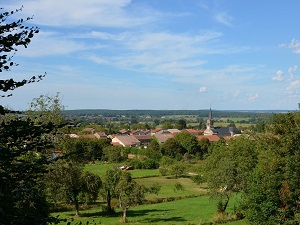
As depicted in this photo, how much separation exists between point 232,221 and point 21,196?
24.1 m

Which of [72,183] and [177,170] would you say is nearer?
[72,183]

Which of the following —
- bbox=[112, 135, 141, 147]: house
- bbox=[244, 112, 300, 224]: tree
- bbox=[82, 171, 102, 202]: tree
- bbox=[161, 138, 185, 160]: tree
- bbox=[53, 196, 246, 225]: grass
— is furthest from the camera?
bbox=[112, 135, 141, 147]: house

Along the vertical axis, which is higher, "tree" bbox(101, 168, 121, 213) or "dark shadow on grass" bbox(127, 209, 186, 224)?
"tree" bbox(101, 168, 121, 213)

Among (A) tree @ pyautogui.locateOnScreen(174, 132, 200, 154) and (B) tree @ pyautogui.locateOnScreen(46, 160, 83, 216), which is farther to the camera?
(A) tree @ pyautogui.locateOnScreen(174, 132, 200, 154)

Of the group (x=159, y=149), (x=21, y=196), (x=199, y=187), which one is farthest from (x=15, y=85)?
(x=159, y=149)

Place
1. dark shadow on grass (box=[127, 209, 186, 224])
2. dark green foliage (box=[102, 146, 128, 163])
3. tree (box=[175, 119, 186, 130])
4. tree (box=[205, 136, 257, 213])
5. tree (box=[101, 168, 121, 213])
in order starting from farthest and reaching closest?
tree (box=[175, 119, 186, 130]), dark green foliage (box=[102, 146, 128, 163]), tree (box=[101, 168, 121, 213]), tree (box=[205, 136, 257, 213]), dark shadow on grass (box=[127, 209, 186, 224])

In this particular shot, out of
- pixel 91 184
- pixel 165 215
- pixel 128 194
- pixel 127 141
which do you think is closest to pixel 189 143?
pixel 127 141

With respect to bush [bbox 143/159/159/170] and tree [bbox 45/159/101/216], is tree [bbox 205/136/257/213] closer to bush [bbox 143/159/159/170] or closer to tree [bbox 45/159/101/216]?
tree [bbox 45/159/101/216]

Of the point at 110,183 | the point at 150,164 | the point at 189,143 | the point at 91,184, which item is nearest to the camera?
the point at 91,184

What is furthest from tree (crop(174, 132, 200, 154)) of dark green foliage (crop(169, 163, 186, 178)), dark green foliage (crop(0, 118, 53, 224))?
dark green foliage (crop(0, 118, 53, 224))

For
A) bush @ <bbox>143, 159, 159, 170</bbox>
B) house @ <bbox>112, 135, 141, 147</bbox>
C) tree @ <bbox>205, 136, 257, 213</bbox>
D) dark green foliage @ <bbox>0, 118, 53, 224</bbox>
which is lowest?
bush @ <bbox>143, 159, 159, 170</bbox>

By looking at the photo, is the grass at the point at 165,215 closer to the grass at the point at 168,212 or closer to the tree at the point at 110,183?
the grass at the point at 168,212

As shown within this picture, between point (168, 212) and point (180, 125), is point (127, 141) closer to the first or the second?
point (180, 125)

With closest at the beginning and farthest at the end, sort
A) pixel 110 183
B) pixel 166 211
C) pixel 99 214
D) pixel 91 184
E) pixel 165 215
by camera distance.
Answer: pixel 165 215
pixel 99 214
pixel 91 184
pixel 110 183
pixel 166 211
